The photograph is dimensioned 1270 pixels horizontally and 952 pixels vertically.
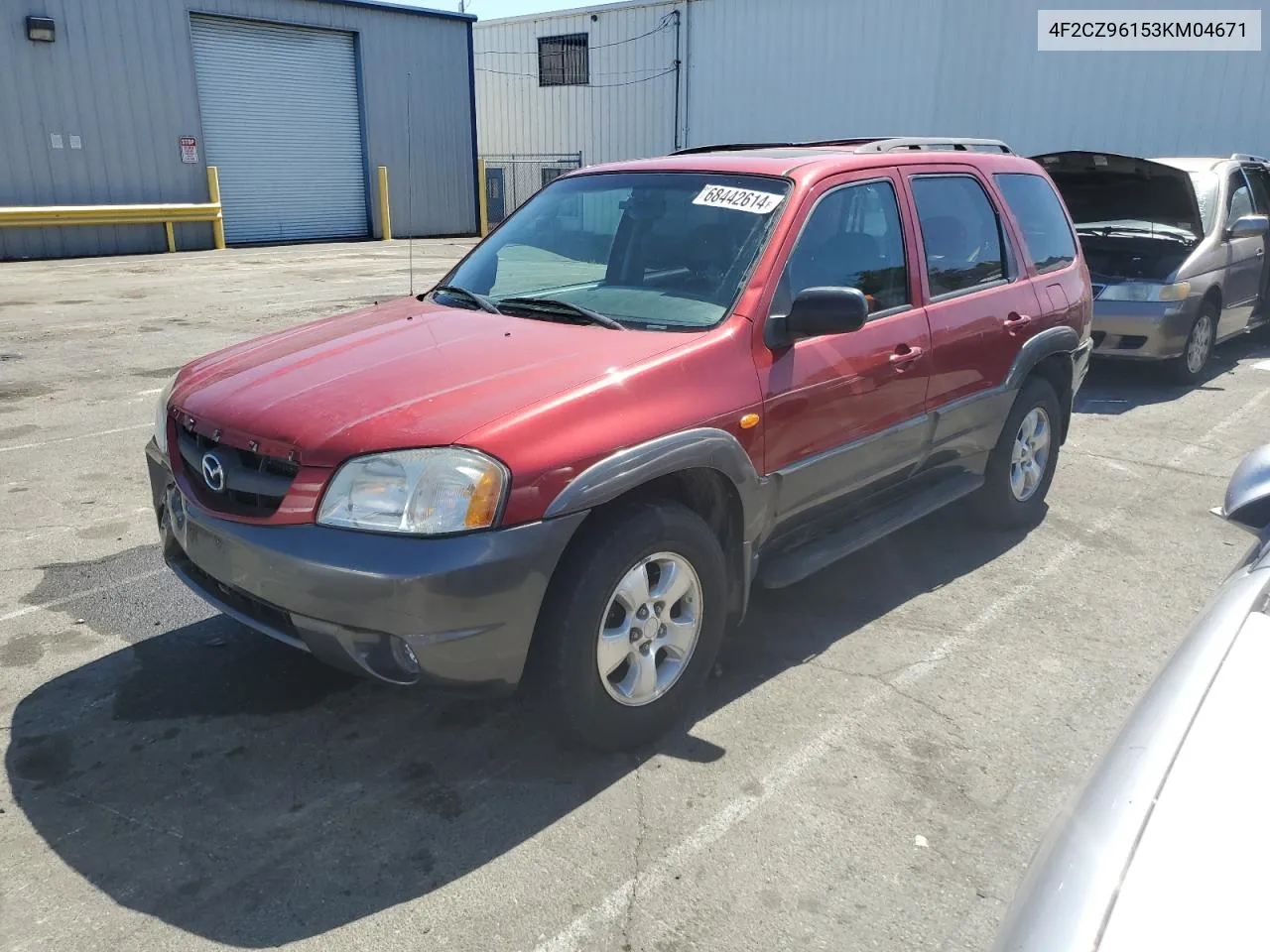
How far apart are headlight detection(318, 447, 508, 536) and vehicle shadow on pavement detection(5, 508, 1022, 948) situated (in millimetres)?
877

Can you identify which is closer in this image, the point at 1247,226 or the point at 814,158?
the point at 814,158

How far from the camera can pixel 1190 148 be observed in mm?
17297

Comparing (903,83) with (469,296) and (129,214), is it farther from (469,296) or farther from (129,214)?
(469,296)

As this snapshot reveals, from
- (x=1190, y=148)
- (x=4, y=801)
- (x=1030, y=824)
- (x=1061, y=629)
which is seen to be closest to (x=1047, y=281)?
(x=1061, y=629)

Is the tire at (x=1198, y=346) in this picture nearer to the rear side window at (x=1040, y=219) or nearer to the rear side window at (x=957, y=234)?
the rear side window at (x=1040, y=219)

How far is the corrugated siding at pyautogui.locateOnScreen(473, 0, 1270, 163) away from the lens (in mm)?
17266

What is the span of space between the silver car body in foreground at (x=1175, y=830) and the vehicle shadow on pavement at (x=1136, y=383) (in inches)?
261

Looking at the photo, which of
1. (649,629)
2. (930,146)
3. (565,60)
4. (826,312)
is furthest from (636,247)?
(565,60)

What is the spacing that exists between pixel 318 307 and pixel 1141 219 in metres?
9.36

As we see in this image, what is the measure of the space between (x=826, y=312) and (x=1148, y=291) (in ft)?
20.4

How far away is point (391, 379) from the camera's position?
3.13m

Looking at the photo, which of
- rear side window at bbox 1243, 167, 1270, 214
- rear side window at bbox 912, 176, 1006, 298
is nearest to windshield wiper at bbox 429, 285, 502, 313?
rear side window at bbox 912, 176, 1006, 298

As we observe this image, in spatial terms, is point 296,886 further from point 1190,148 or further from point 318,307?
point 1190,148

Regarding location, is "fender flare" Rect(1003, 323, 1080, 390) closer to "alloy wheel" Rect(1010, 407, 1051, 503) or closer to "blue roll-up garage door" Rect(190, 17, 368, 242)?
"alloy wheel" Rect(1010, 407, 1051, 503)
